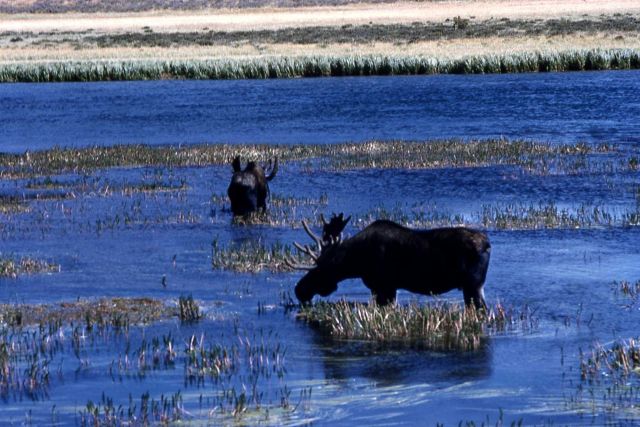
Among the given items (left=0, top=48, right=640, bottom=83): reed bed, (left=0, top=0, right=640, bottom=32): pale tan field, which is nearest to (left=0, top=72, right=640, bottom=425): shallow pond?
(left=0, top=48, right=640, bottom=83): reed bed

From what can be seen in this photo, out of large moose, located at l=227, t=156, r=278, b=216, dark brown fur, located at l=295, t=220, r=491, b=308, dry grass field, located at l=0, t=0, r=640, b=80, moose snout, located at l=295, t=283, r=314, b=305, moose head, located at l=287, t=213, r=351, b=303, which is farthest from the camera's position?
dry grass field, located at l=0, t=0, r=640, b=80

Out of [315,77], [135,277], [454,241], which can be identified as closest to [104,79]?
[315,77]

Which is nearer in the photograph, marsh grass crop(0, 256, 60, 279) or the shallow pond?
the shallow pond

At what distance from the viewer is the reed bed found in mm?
54562

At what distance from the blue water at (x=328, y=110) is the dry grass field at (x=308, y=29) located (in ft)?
30.7

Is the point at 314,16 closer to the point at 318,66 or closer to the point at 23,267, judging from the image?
the point at 318,66

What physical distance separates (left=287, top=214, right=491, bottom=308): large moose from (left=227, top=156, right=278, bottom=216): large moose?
6.60m

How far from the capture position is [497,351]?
11875 mm

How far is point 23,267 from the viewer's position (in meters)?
16.7

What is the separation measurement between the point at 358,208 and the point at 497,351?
9.74m

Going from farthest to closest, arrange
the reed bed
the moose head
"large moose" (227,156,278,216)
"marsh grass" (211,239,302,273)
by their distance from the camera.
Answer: the reed bed, "large moose" (227,156,278,216), "marsh grass" (211,239,302,273), the moose head

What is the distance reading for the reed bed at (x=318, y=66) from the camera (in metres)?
54.6

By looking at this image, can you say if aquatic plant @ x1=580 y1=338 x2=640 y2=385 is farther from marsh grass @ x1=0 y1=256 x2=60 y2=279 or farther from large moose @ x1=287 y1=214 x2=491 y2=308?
marsh grass @ x1=0 y1=256 x2=60 y2=279

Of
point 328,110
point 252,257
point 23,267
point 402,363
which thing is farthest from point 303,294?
point 328,110
